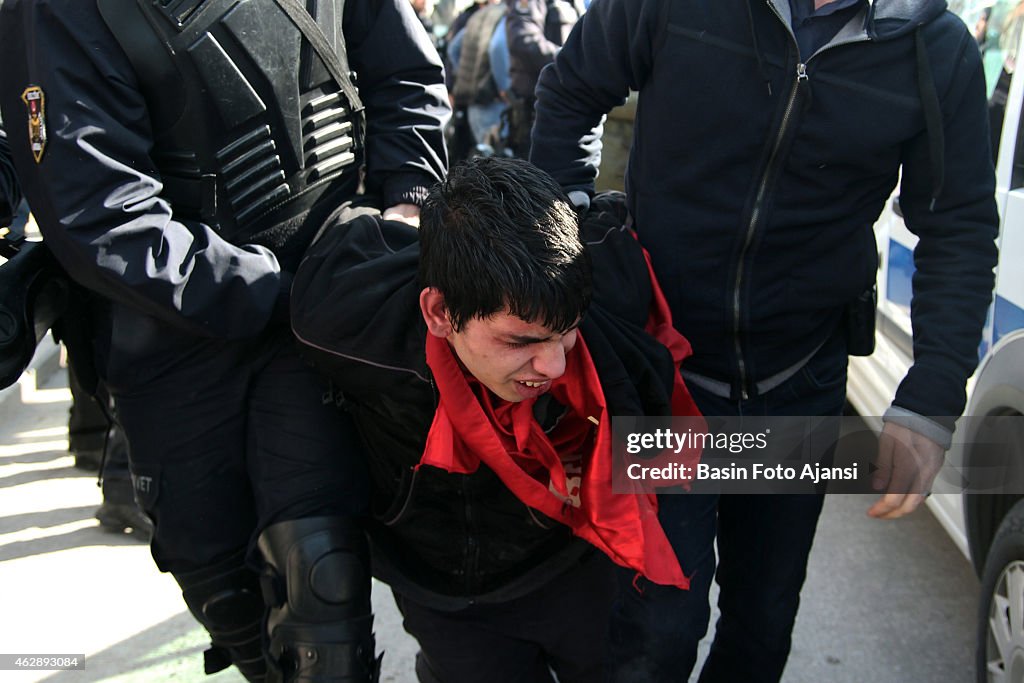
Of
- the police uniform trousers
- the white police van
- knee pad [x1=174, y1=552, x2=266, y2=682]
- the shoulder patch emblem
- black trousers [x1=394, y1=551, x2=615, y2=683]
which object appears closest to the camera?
the shoulder patch emblem

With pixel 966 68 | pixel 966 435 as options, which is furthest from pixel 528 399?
pixel 966 435

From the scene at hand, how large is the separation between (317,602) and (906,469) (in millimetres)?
1096

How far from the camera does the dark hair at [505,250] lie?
4.83ft

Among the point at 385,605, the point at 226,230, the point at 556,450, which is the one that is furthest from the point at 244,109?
the point at 385,605

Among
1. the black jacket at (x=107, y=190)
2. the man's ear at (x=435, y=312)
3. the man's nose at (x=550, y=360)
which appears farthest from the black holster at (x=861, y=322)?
the black jacket at (x=107, y=190)

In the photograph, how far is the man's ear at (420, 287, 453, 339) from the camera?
1.56m

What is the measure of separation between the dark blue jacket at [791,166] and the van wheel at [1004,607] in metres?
0.57

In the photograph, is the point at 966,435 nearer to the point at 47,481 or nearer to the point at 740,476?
the point at 740,476

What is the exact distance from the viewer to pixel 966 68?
177 cm

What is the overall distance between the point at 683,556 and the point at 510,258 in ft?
2.51

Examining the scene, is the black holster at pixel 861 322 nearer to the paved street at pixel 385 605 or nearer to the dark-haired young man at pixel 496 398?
the dark-haired young man at pixel 496 398

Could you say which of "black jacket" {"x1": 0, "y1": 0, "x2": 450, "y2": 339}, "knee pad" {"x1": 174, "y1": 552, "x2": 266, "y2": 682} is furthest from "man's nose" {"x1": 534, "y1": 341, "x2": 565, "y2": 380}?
"knee pad" {"x1": 174, "y1": 552, "x2": 266, "y2": 682}

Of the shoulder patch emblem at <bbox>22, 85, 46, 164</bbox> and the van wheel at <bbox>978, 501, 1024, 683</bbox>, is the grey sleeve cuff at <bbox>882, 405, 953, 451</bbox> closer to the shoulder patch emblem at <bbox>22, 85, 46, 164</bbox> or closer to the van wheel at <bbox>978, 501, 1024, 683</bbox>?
the van wheel at <bbox>978, 501, 1024, 683</bbox>

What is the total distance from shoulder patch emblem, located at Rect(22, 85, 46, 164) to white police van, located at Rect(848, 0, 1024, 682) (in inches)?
76.4
